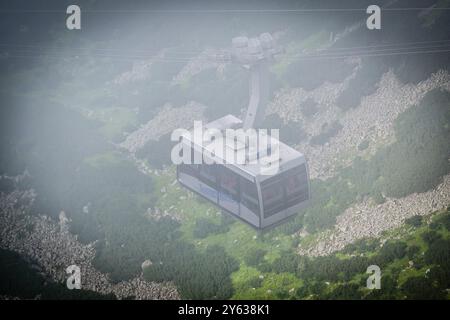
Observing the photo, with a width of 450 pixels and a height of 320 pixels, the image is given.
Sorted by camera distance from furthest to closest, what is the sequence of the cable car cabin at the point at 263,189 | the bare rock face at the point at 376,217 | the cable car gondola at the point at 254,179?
the bare rock face at the point at 376,217
the cable car gondola at the point at 254,179
the cable car cabin at the point at 263,189

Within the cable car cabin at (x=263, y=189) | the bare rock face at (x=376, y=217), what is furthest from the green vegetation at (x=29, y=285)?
the bare rock face at (x=376, y=217)

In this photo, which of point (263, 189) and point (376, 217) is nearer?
point (263, 189)

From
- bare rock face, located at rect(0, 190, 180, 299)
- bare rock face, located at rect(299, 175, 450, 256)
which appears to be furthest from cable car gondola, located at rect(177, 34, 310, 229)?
bare rock face, located at rect(0, 190, 180, 299)

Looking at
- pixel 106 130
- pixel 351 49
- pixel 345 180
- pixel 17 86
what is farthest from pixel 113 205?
pixel 17 86

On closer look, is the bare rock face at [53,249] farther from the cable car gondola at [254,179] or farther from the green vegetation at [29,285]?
the cable car gondola at [254,179]

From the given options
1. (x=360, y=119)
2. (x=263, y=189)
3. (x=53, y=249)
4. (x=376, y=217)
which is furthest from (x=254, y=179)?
(x=53, y=249)

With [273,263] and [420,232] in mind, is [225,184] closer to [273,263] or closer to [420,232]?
[273,263]

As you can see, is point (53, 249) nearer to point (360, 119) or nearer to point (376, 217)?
point (376, 217)
